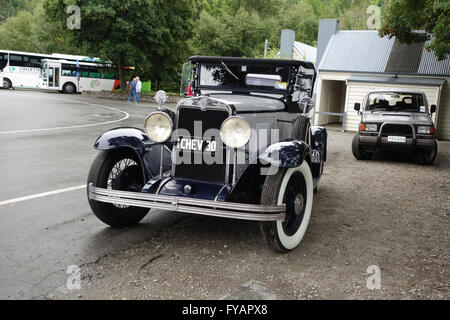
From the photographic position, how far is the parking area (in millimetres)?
3254

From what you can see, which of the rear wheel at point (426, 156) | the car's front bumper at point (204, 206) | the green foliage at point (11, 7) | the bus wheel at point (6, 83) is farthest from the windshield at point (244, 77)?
the green foliage at point (11, 7)

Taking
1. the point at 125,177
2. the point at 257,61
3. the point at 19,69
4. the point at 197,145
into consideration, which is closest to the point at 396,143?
the point at 257,61

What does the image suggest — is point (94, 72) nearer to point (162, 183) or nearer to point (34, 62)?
point (34, 62)

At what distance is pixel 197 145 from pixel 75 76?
33218mm

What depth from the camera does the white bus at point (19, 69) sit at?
32.5 meters

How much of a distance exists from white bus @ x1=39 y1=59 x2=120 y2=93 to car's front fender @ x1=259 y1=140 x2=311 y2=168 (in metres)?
32.1

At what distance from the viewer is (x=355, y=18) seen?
2112 inches

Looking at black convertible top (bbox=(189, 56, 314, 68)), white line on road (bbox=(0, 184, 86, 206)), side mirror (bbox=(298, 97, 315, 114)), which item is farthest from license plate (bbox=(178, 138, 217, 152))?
white line on road (bbox=(0, 184, 86, 206))

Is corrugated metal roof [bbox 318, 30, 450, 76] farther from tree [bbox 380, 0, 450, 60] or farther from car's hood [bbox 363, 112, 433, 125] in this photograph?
car's hood [bbox 363, 112, 433, 125]

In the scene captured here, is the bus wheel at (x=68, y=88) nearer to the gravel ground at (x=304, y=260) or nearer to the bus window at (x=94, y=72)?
the bus window at (x=94, y=72)

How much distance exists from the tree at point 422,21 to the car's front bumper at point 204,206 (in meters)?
7.19

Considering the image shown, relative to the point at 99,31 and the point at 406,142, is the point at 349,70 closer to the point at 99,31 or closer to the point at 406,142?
the point at 406,142
